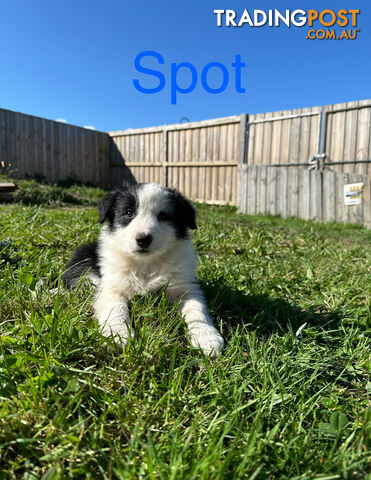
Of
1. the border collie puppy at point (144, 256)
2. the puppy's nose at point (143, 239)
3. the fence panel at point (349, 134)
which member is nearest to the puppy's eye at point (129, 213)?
the border collie puppy at point (144, 256)

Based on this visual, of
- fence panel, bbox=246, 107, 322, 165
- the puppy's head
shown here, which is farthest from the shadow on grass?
fence panel, bbox=246, 107, 322, 165

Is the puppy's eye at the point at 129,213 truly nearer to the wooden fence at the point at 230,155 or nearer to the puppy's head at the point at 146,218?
the puppy's head at the point at 146,218

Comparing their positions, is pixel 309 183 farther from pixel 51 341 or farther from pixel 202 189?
pixel 51 341

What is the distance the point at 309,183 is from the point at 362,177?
4.67 ft

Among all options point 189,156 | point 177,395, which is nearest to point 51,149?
point 189,156

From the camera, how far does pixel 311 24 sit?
881 centimetres

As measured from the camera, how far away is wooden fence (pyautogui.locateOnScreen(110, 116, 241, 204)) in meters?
12.7

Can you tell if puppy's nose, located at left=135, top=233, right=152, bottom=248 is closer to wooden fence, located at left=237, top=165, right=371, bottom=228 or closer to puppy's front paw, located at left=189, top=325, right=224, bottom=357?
puppy's front paw, located at left=189, top=325, right=224, bottom=357

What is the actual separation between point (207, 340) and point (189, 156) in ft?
41.9

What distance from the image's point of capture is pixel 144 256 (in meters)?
2.20

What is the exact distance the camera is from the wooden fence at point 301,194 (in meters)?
9.51

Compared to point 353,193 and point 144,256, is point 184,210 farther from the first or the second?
point 353,193

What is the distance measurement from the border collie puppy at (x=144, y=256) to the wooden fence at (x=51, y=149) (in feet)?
37.4

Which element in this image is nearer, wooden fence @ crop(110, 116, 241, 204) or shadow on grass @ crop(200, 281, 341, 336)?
shadow on grass @ crop(200, 281, 341, 336)
